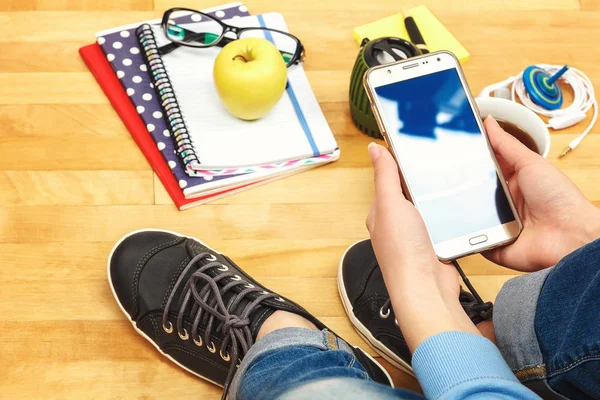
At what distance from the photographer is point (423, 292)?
0.61m

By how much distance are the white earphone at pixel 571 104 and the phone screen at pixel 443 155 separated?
0.78ft

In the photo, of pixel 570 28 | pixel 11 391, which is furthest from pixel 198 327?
pixel 570 28

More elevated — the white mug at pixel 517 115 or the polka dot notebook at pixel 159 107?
the white mug at pixel 517 115

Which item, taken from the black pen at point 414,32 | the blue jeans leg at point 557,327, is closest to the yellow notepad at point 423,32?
the black pen at point 414,32

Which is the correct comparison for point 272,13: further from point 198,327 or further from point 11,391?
point 11,391

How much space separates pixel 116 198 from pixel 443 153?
45 cm

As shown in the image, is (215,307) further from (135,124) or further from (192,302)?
(135,124)

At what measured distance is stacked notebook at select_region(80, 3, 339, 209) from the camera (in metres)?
0.87

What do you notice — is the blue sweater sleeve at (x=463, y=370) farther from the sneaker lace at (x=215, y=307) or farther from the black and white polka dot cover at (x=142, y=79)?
the black and white polka dot cover at (x=142, y=79)

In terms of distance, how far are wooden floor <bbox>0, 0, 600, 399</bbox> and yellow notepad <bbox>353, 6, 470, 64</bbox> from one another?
2 centimetres

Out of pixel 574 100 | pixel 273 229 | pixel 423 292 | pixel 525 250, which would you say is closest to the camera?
pixel 423 292

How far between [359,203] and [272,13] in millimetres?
358

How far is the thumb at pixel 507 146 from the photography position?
726mm

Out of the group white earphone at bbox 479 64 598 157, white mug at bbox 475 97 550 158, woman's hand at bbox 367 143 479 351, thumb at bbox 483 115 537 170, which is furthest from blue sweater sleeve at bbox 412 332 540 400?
white earphone at bbox 479 64 598 157
